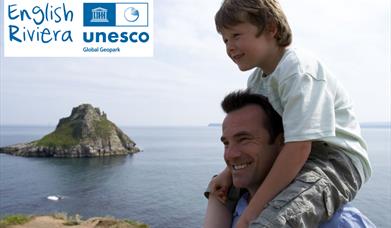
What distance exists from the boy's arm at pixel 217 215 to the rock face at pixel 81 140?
359 feet

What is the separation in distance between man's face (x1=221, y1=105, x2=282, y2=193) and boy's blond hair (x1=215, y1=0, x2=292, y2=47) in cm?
55

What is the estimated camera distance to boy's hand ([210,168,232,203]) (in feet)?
10.1

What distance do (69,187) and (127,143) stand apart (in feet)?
184

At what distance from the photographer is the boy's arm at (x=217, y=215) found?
2971mm

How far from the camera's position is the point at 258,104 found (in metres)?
2.75

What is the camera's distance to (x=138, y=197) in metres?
58.9

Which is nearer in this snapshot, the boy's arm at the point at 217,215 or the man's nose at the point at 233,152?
the man's nose at the point at 233,152

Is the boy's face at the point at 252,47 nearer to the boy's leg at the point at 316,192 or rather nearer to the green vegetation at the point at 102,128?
the boy's leg at the point at 316,192

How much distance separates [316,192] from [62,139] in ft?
387

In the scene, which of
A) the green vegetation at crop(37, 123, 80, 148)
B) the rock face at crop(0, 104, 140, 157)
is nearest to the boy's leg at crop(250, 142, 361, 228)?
the rock face at crop(0, 104, 140, 157)

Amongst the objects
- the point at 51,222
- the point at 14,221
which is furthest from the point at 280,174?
the point at 51,222

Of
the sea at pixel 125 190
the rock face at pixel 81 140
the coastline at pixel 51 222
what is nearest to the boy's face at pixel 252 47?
the coastline at pixel 51 222

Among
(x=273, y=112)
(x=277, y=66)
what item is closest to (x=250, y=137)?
(x=273, y=112)

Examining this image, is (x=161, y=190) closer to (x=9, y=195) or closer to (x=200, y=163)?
(x=9, y=195)
